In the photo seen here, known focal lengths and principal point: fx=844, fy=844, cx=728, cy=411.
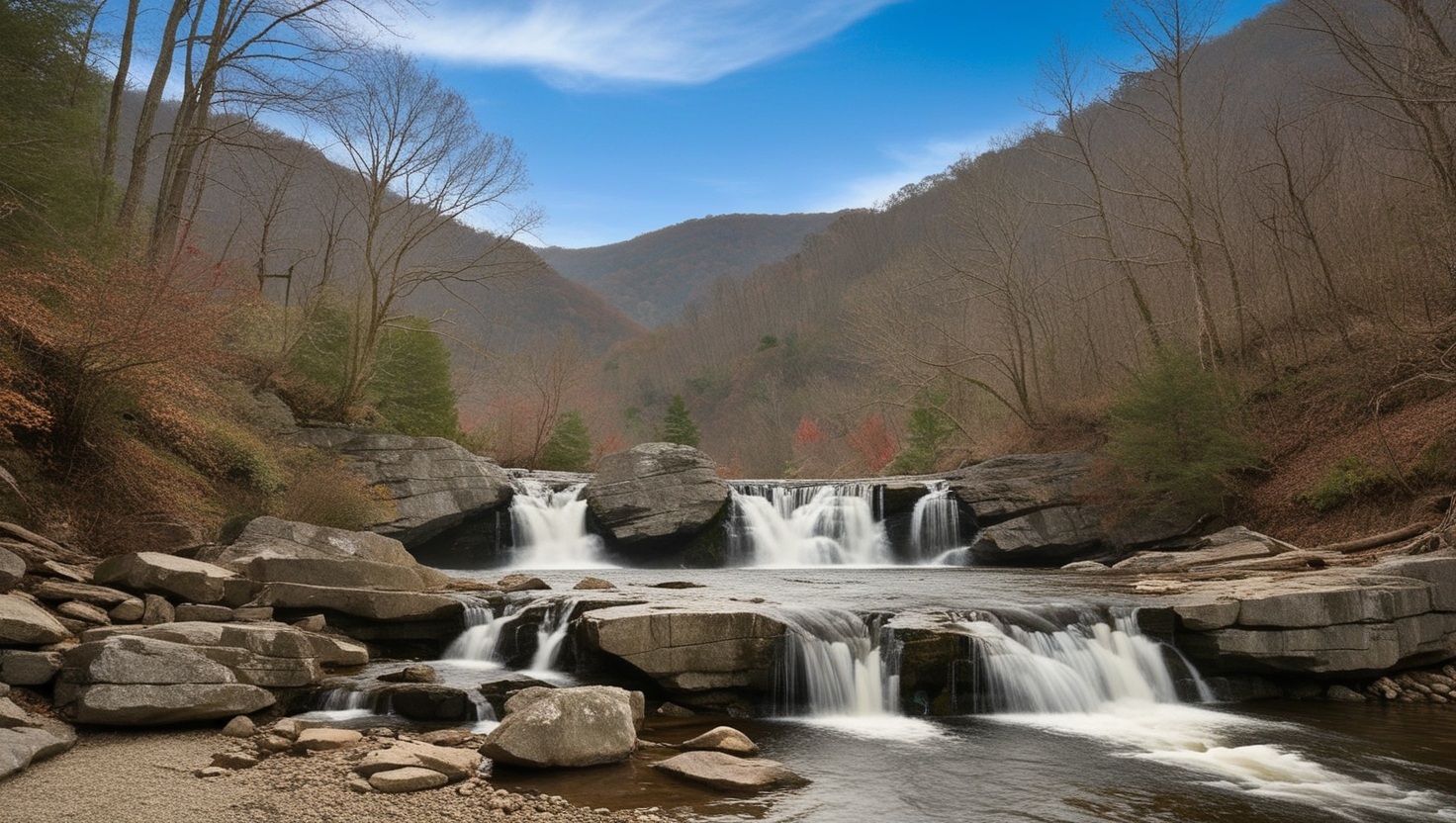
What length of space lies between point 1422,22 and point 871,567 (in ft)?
48.0

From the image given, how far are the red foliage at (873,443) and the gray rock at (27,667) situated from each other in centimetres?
3591

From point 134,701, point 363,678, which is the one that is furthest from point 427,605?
point 134,701

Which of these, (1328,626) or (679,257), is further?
(679,257)

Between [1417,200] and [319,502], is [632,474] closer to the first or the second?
[319,502]

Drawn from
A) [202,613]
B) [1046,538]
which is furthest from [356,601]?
[1046,538]

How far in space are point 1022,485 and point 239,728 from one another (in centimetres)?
1807

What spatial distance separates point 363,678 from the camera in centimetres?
836

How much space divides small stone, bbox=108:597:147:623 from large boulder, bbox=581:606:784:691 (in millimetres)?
4292

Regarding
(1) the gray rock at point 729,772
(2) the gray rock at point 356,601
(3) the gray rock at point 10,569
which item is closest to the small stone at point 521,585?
(2) the gray rock at point 356,601

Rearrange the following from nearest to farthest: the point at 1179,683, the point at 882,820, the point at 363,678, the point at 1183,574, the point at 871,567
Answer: the point at 882,820 → the point at 363,678 → the point at 1179,683 → the point at 1183,574 → the point at 871,567

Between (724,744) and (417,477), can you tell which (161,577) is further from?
(417,477)

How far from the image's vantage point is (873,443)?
42344 millimetres

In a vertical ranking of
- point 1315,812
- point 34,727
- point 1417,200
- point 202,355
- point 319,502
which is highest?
point 1417,200

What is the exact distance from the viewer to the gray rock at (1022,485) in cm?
2059
